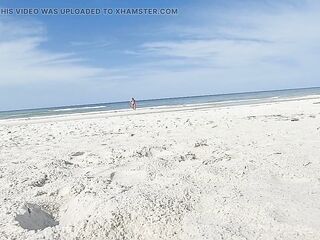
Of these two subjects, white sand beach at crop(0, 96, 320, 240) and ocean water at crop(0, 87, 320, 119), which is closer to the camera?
white sand beach at crop(0, 96, 320, 240)

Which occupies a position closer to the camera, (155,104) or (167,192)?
(167,192)

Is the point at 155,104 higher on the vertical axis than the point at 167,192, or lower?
lower

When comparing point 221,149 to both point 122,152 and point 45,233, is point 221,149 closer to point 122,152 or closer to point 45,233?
point 122,152

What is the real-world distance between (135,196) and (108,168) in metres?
1.29

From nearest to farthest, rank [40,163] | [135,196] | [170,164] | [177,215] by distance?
[177,215], [135,196], [170,164], [40,163]

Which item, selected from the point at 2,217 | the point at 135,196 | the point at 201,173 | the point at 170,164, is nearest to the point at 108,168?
the point at 170,164

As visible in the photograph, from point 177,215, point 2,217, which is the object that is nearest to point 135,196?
point 177,215

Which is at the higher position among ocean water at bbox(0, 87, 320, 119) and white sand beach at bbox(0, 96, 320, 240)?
white sand beach at bbox(0, 96, 320, 240)

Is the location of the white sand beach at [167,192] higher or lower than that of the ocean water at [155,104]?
higher

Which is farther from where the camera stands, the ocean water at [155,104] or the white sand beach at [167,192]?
the ocean water at [155,104]

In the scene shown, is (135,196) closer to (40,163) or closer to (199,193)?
(199,193)

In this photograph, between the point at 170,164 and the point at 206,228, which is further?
the point at 170,164

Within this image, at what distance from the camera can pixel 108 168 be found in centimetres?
400

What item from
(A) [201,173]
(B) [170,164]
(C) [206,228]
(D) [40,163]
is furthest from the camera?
(D) [40,163]
